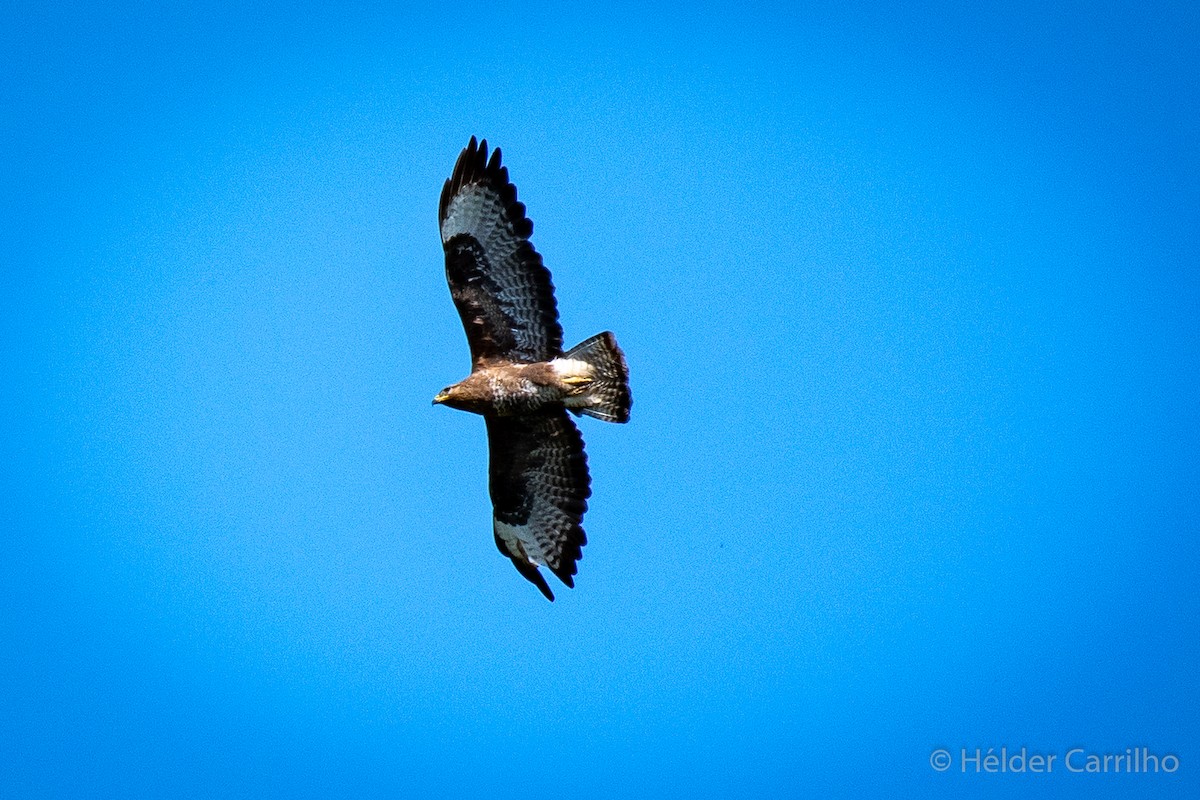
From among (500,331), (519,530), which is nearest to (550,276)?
(500,331)

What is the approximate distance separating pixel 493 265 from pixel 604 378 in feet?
2.95

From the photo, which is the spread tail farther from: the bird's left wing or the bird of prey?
the bird's left wing

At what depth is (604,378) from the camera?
9.21m

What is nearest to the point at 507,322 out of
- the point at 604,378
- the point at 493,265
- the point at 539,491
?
the point at 493,265

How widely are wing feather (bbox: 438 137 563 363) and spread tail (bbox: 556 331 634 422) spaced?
0.21m

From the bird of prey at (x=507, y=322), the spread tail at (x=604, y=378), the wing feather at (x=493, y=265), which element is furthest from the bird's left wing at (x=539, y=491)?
the wing feather at (x=493, y=265)

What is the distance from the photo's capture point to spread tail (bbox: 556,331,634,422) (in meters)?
9.18

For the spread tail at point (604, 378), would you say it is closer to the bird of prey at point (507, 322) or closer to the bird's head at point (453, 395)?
the bird of prey at point (507, 322)

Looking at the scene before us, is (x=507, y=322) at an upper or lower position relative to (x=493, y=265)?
lower

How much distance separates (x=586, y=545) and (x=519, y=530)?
425mm

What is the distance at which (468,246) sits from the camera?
363 inches

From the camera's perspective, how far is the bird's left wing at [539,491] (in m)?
9.65

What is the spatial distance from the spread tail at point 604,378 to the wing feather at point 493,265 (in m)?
0.21

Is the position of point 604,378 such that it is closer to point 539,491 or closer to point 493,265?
point 493,265
